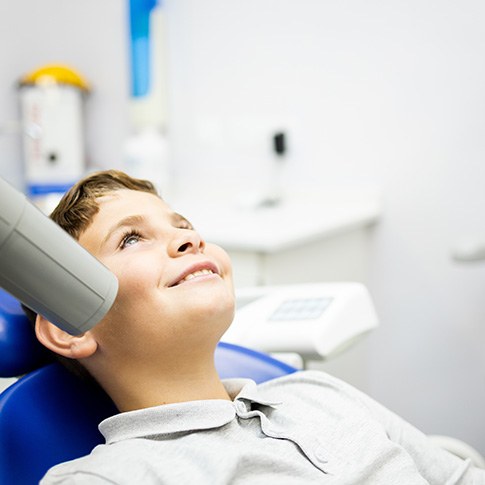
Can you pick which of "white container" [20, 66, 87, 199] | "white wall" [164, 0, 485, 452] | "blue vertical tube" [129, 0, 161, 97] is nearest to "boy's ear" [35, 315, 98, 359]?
"white container" [20, 66, 87, 199]

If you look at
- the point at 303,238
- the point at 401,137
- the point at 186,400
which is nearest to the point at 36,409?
the point at 186,400

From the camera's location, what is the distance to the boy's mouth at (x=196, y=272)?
0.87m

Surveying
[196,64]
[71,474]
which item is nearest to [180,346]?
[71,474]

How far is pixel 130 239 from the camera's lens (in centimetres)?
92

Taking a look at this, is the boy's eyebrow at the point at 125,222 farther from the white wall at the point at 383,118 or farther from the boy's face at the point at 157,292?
the white wall at the point at 383,118

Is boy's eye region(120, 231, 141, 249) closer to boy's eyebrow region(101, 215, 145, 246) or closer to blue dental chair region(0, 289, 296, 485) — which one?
boy's eyebrow region(101, 215, 145, 246)

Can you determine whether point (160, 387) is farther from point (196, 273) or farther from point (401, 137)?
point (401, 137)

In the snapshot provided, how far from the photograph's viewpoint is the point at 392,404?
2.07m

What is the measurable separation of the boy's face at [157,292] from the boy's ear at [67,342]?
0.01 m

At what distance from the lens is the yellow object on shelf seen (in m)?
1.94

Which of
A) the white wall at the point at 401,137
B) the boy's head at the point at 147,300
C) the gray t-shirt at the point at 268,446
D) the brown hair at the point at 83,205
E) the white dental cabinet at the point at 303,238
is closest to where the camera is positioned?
the gray t-shirt at the point at 268,446

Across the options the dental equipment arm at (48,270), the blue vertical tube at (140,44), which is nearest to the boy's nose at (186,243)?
the dental equipment arm at (48,270)

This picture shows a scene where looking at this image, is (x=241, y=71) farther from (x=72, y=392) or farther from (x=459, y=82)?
(x=72, y=392)

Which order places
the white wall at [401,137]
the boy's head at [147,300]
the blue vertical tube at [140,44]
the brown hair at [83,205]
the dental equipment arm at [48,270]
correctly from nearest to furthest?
the dental equipment arm at [48,270] → the boy's head at [147,300] → the brown hair at [83,205] → the white wall at [401,137] → the blue vertical tube at [140,44]
